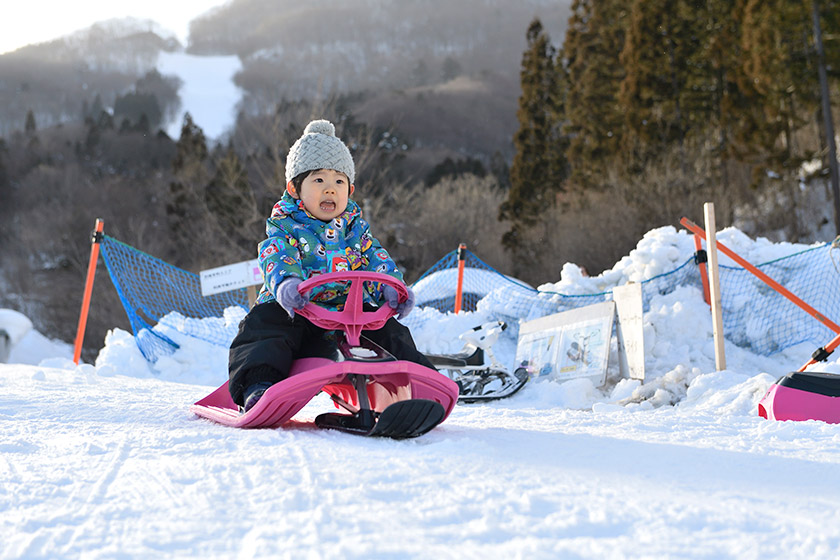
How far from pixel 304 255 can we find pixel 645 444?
169 centimetres

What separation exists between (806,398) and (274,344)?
8.09 ft

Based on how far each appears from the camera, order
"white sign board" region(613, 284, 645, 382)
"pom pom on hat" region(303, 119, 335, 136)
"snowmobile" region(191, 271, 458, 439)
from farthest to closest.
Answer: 1. "white sign board" region(613, 284, 645, 382)
2. "pom pom on hat" region(303, 119, 335, 136)
3. "snowmobile" region(191, 271, 458, 439)

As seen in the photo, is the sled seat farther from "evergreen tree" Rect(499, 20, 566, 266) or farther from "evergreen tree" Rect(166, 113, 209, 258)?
"evergreen tree" Rect(166, 113, 209, 258)

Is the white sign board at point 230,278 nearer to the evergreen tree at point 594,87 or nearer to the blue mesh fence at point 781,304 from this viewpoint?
the blue mesh fence at point 781,304

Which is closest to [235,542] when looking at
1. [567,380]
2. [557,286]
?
[567,380]

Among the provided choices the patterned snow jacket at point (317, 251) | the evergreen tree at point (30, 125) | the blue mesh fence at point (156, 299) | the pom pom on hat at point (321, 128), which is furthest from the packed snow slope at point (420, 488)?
the evergreen tree at point (30, 125)

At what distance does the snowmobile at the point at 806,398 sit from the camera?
352 centimetres

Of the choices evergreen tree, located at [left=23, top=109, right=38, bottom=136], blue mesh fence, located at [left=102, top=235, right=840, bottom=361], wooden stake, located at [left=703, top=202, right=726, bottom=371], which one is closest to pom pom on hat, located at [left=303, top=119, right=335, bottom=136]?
Answer: wooden stake, located at [left=703, top=202, right=726, bottom=371]

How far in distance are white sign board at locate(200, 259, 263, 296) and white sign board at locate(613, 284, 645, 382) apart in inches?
160

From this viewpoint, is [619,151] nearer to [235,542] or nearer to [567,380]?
[567,380]

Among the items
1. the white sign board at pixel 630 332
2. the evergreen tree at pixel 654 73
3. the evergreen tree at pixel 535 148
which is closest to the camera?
the white sign board at pixel 630 332

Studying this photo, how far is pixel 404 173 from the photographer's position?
161ft

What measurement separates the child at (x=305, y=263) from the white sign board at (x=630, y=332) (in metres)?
3.11

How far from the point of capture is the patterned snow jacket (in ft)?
10.9
